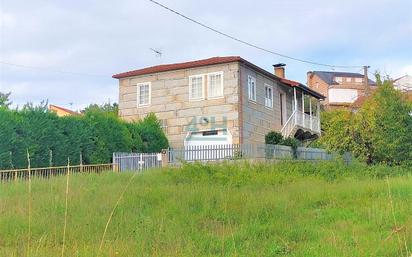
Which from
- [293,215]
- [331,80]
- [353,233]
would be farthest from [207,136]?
[331,80]

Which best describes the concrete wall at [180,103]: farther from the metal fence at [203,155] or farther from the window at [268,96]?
the window at [268,96]

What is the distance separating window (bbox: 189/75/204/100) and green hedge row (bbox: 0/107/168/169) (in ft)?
12.5

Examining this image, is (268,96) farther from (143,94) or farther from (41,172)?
(41,172)

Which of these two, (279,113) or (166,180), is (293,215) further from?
(279,113)

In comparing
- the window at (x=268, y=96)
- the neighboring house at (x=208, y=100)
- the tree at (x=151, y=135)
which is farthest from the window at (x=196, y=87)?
the window at (x=268, y=96)

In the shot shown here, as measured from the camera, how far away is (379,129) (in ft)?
71.0

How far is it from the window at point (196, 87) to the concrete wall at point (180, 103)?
0.21m

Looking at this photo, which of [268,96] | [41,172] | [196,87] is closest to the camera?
[41,172]

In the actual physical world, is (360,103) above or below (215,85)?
below

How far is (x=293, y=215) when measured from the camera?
9984 mm

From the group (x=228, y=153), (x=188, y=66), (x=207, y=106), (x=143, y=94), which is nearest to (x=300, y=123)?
(x=207, y=106)

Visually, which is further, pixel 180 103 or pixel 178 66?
pixel 178 66

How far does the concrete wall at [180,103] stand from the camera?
27.0 metres

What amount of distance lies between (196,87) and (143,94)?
3697 millimetres
